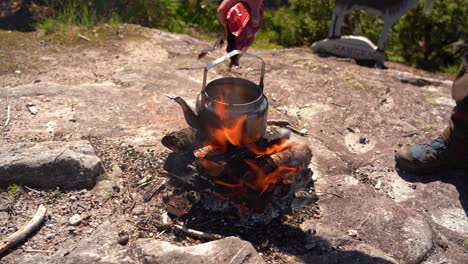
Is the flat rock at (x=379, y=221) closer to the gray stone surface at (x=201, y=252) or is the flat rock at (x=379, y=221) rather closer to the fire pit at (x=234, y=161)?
the fire pit at (x=234, y=161)

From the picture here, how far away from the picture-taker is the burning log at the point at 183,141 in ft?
11.8

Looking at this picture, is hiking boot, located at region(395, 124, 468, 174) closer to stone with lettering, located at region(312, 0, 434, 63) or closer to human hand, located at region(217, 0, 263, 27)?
human hand, located at region(217, 0, 263, 27)

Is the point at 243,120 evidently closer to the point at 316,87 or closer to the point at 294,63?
the point at 316,87

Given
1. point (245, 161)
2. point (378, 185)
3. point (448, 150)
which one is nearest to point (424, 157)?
point (448, 150)

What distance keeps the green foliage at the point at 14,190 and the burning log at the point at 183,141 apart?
3.87 feet

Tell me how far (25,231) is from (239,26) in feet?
6.84

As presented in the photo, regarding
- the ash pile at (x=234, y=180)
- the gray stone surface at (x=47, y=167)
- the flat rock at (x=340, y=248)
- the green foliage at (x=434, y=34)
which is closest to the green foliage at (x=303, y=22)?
the green foliage at (x=434, y=34)

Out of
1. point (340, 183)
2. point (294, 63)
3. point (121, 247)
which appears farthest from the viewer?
point (294, 63)

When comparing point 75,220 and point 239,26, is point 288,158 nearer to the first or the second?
point 239,26

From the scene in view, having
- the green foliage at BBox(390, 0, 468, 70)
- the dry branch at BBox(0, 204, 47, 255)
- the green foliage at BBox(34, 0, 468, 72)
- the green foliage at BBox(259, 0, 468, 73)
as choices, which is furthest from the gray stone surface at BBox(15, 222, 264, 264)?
the green foliage at BBox(390, 0, 468, 70)

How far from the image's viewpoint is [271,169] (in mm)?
3373

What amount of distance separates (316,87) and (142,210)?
10.5ft

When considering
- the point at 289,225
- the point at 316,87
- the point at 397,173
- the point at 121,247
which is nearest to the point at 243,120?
the point at 289,225

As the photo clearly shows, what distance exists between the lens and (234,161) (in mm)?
3320
